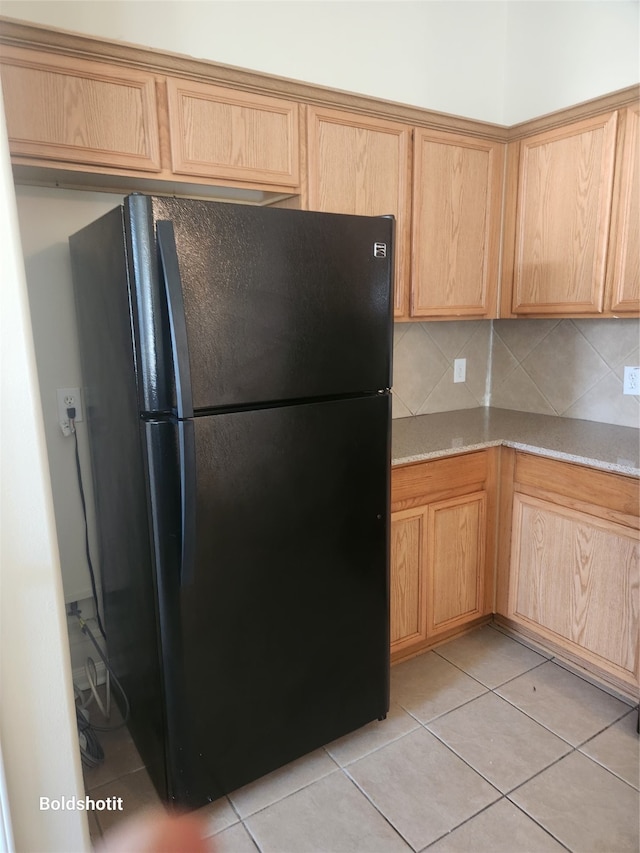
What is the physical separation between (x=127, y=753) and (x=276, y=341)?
139cm

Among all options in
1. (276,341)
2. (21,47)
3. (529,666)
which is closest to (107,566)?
(276,341)

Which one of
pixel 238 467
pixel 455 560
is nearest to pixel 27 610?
pixel 238 467

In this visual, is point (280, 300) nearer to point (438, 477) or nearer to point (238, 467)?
point (238, 467)

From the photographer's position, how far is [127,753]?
70.7 inches

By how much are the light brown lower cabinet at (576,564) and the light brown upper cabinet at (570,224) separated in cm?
64


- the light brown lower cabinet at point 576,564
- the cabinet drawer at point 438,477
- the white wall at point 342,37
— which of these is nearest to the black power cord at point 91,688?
the cabinet drawer at point 438,477

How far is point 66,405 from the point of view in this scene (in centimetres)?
187

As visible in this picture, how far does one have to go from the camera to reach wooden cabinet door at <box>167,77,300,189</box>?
163 centimetres

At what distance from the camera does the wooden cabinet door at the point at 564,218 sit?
2.04 metres

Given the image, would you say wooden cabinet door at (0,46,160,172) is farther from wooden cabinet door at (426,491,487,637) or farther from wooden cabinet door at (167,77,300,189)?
wooden cabinet door at (426,491,487,637)

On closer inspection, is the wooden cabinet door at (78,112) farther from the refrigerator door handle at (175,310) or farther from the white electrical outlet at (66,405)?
the white electrical outlet at (66,405)

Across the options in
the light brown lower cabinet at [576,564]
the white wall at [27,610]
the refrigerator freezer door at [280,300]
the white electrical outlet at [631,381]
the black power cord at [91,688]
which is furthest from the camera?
the white electrical outlet at [631,381]

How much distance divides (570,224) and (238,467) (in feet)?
5.33

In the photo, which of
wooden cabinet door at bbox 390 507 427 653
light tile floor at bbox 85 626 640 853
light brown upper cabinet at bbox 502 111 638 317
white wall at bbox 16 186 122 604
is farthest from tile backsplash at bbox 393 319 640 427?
white wall at bbox 16 186 122 604
